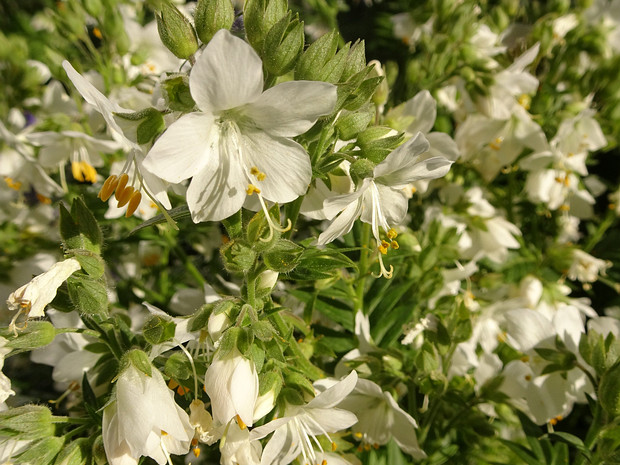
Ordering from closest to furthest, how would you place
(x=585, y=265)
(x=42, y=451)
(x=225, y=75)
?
(x=225, y=75) → (x=42, y=451) → (x=585, y=265)

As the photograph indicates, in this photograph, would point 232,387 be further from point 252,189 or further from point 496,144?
point 496,144

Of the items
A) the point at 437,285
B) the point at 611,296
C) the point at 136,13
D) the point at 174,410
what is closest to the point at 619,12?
the point at 611,296

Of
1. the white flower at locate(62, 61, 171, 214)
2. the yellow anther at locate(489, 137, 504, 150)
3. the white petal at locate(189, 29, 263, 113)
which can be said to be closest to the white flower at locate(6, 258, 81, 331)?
the white flower at locate(62, 61, 171, 214)

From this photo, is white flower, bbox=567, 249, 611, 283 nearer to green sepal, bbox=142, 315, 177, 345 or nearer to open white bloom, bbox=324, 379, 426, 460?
open white bloom, bbox=324, 379, 426, 460

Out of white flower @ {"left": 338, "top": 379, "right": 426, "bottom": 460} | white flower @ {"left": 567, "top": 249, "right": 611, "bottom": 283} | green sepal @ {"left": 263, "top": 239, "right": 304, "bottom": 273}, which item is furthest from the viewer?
white flower @ {"left": 567, "top": 249, "right": 611, "bottom": 283}

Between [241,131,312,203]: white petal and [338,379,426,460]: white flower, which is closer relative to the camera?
[241,131,312,203]: white petal

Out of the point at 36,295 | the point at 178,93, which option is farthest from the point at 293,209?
the point at 36,295

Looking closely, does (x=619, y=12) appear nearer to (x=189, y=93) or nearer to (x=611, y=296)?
(x=611, y=296)
